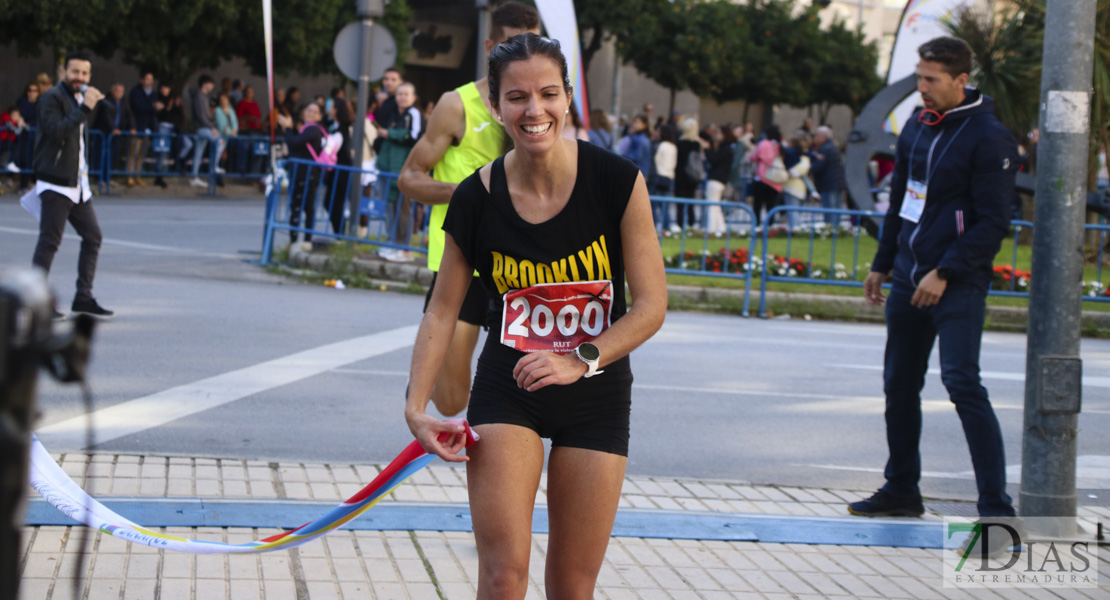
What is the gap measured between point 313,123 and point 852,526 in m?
11.2

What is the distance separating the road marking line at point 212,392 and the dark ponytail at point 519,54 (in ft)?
11.7

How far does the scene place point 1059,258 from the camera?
5043mm

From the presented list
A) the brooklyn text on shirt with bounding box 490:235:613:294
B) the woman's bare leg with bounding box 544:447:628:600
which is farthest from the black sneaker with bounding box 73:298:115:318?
the woman's bare leg with bounding box 544:447:628:600

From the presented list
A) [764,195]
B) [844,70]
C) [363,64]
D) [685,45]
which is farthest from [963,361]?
[844,70]

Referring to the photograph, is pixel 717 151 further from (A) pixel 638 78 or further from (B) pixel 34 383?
(A) pixel 638 78

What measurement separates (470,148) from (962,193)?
81.7 inches

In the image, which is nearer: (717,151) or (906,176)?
(906,176)

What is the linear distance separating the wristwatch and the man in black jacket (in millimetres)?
7014

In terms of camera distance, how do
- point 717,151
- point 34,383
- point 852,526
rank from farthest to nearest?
point 717,151
point 852,526
point 34,383

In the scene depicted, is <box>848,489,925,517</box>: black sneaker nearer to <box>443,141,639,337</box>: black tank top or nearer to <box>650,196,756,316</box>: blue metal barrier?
<box>443,141,639,337</box>: black tank top

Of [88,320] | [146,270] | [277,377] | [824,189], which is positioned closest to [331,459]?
[277,377]

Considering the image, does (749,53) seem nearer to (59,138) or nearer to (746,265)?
(746,265)

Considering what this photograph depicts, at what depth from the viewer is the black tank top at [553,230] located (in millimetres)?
3137

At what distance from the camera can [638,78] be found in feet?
157
